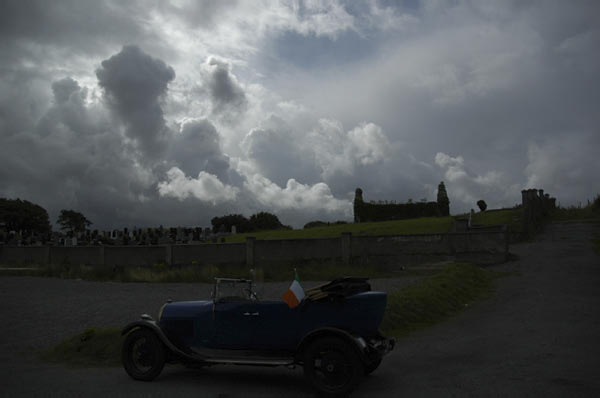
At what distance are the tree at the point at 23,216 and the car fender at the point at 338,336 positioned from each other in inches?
3326

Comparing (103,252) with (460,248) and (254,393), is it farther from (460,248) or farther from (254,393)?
(254,393)

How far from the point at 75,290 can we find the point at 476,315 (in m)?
16.6

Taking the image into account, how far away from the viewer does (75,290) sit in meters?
21.4

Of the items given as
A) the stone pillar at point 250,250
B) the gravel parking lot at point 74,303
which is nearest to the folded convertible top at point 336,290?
the gravel parking lot at point 74,303

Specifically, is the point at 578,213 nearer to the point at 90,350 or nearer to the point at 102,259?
the point at 102,259

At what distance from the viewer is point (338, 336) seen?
21.0 ft

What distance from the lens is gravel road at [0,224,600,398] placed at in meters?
6.64

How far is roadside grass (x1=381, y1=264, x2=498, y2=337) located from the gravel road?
455 millimetres

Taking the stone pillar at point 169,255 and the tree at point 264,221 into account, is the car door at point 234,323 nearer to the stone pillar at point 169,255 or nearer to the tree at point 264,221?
the stone pillar at point 169,255

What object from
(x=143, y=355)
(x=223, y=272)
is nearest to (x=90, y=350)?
(x=143, y=355)

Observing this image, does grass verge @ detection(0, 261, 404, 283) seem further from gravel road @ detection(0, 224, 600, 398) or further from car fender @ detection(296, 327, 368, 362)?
car fender @ detection(296, 327, 368, 362)

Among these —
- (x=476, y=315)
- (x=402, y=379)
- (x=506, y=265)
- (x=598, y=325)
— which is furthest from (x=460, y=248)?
(x=402, y=379)

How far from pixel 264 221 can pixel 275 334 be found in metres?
81.5

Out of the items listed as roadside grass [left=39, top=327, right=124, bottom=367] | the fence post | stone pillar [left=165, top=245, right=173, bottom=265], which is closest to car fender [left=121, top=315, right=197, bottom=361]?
roadside grass [left=39, top=327, right=124, bottom=367]
